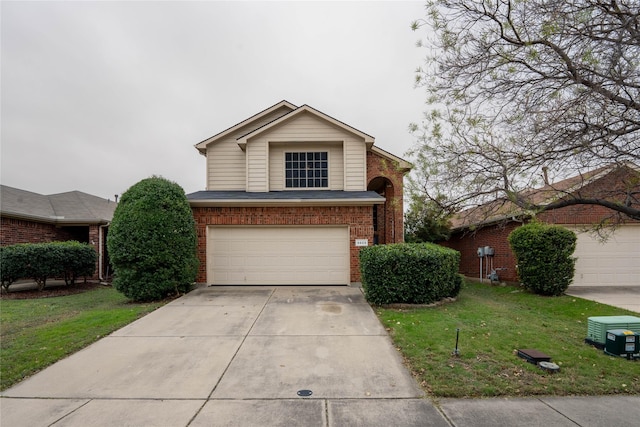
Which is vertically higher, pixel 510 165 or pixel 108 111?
pixel 108 111

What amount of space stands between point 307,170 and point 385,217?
14.0 feet

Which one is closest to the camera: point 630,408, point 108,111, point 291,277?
point 630,408

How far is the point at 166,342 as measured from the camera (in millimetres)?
5871

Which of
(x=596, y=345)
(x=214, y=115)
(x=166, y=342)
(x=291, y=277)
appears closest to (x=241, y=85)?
(x=214, y=115)

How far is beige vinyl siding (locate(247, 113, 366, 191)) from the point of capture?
12891mm

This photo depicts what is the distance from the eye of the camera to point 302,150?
13.4 meters

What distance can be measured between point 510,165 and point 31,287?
16.3m

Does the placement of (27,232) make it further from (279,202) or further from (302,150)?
(302,150)

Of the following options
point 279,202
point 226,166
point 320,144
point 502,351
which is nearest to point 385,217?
point 320,144

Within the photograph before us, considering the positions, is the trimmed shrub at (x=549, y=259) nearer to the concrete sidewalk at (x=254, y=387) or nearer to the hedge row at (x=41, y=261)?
the concrete sidewalk at (x=254, y=387)

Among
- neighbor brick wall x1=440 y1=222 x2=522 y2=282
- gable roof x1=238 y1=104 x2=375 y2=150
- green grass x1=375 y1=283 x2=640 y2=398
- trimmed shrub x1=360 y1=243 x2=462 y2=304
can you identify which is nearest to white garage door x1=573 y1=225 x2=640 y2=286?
neighbor brick wall x1=440 y1=222 x2=522 y2=282

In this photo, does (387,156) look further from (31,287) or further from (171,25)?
(31,287)

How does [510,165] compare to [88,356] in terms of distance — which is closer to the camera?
[510,165]

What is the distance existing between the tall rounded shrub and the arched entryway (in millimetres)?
8229
